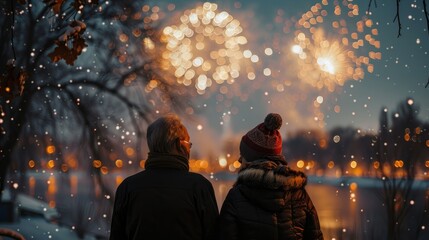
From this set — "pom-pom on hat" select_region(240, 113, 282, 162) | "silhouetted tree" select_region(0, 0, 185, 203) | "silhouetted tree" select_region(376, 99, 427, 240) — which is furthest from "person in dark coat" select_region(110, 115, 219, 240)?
"silhouetted tree" select_region(376, 99, 427, 240)

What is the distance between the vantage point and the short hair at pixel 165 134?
3746 mm

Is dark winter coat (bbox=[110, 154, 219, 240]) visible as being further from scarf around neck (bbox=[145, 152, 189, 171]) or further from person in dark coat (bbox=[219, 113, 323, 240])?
person in dark coat (bbox=[219, 113, 323, 240])

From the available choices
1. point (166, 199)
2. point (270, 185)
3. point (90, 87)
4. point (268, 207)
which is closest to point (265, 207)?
point (268, 207)

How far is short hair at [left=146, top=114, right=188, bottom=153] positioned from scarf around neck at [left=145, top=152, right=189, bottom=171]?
0.03 meters

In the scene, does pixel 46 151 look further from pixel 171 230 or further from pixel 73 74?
pixel 171 230

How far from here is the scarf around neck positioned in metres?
3.71

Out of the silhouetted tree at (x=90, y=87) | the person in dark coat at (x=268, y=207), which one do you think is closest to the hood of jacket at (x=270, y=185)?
the person in dark coat at (x=268, y=207)

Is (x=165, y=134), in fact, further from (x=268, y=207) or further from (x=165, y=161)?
(x=268, y=207)

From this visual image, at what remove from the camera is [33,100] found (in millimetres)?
12266

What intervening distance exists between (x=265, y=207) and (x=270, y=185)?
152 millimetres

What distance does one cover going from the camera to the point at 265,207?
3.82 m

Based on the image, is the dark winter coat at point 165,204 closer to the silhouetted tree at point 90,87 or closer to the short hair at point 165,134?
the short hair at point 165,134

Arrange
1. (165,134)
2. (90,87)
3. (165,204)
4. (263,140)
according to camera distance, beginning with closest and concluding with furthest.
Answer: (165,204)
(165,134)
(263,140)
(90,87)

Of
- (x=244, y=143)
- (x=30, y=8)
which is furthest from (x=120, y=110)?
(x=244, y=143)
